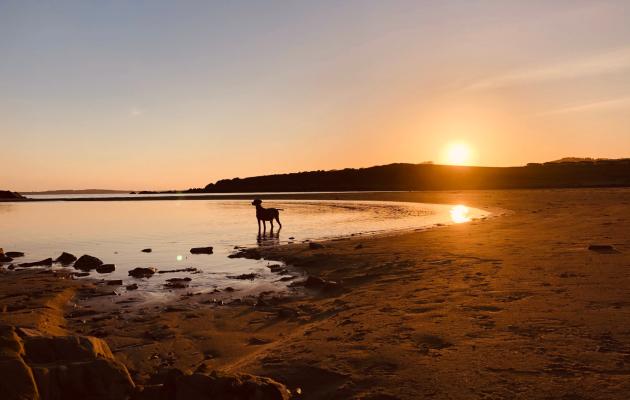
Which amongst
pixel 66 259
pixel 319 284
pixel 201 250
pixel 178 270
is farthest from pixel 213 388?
pixel 66 259

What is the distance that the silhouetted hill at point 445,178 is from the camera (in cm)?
9419

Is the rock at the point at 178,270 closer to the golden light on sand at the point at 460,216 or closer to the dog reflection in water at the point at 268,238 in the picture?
the dog reflection in water at the point at 268,238

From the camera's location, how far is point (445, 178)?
115 m

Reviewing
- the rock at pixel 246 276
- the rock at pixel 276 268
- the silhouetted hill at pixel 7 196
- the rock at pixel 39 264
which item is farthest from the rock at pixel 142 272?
the silhouetted hill at pixel 7 196

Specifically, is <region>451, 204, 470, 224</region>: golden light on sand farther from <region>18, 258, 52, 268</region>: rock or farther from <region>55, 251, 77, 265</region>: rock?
<region>18, 258, 52, 268</region>: rock

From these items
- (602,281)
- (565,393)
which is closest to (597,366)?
(565,393)

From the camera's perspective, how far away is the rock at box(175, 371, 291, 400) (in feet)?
14.9

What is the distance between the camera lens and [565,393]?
435cm

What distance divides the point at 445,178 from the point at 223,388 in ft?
381

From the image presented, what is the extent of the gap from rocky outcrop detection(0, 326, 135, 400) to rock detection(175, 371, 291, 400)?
716mm

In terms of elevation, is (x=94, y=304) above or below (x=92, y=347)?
below

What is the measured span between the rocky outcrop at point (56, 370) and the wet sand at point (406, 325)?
40.5 inches

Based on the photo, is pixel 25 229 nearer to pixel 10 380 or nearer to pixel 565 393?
pixel 10 380

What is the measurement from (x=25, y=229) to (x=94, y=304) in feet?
82.8
